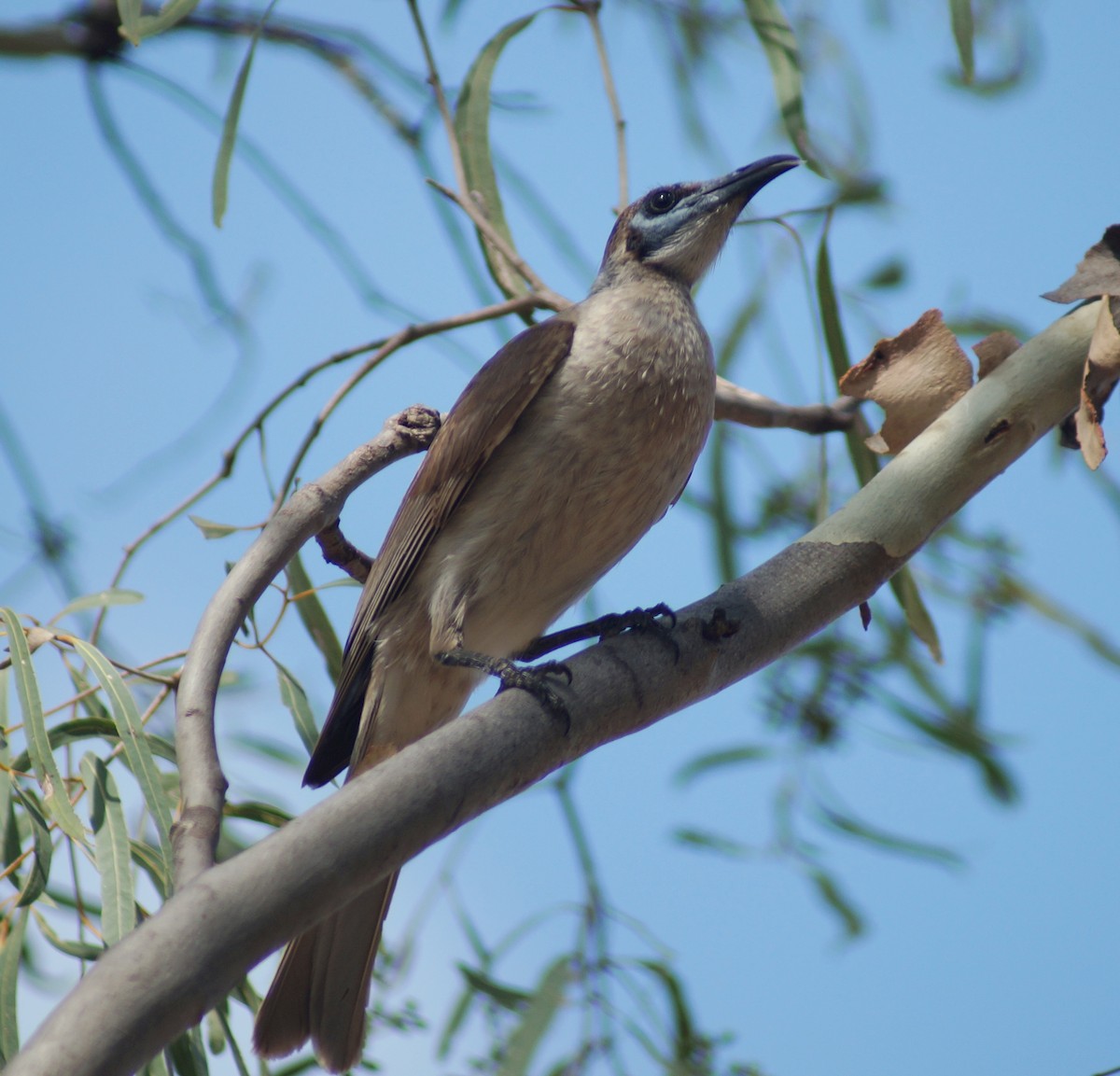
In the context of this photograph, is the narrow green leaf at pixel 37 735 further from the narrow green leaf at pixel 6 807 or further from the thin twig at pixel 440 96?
the thin twig at pixel 440 96

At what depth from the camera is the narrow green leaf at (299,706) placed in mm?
2227

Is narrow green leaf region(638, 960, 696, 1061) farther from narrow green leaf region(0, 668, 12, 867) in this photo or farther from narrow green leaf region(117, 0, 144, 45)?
narrow green leaf region(117, 0, 144, 45)

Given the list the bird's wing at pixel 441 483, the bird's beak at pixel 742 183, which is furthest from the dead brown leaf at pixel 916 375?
the bird's beak at pixel 742 183

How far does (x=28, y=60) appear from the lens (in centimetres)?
331

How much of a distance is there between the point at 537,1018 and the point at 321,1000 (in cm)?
47

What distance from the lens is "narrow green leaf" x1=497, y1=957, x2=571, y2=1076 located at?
84.4 inches

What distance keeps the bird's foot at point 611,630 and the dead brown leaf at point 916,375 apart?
20.3 inches

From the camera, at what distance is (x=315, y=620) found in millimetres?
2518

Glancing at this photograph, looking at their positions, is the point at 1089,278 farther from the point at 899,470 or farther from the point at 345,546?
the point at 345,546

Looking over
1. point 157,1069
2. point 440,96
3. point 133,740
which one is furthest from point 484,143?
point 157,1069

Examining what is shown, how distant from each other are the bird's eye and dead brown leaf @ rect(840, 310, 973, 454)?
3.98 feet

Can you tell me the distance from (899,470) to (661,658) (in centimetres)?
51

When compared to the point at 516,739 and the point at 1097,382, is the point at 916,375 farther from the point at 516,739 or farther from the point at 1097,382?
the point at 516,739

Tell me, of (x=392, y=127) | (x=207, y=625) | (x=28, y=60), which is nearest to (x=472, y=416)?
(x=207, y=625)
